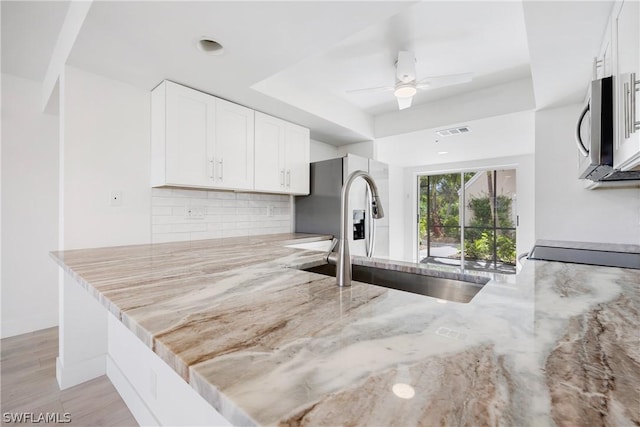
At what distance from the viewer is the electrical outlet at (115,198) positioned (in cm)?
216

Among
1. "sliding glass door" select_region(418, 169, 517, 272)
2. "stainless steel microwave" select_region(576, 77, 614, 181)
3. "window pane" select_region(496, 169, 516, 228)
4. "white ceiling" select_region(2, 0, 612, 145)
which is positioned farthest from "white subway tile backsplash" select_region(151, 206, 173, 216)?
"window pane" select_region(496, 169, 516, 228)

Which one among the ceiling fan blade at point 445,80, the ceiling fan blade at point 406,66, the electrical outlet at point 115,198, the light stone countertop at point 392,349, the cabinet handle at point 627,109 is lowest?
the light stone countertop at point 392,349

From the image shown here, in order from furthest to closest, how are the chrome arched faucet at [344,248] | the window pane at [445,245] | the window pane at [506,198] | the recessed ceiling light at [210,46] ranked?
the window pane at [445,245] → the window pane at [506,198] → the recessed ceiling light at [210,46] → the chrome arched faucet at [344,248]

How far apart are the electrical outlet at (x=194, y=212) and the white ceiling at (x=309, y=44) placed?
1069 millimetres

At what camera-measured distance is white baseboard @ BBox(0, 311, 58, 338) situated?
8.46ft

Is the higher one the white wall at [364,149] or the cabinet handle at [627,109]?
the white wall at [364,149]

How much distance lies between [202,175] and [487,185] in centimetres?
517

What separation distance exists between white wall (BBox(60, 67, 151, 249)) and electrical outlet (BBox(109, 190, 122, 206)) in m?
0.02

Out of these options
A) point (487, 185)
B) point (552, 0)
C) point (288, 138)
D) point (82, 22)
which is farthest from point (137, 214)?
point (487, 185)

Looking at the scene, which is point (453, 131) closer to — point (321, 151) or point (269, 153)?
point (321, 151)

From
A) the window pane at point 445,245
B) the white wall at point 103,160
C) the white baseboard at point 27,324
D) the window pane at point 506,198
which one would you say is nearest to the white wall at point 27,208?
the white baseboard at point 27,324

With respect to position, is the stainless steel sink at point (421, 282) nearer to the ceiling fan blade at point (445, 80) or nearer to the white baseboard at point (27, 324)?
the ceiling fan blade at point (445, 80)

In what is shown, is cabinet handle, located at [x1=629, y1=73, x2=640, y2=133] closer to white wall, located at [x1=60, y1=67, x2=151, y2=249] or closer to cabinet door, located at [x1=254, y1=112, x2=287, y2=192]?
cabinet door, located at [x1=254, y1=112, x2=287, y2=192]

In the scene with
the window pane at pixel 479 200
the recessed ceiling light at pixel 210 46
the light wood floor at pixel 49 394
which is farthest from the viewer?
the window pane at pixel 479 200
